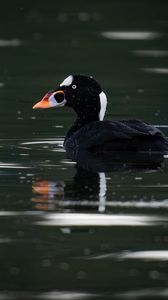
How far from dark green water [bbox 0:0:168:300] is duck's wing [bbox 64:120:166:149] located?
0.92 feet

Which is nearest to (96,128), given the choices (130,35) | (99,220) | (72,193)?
(72,193)

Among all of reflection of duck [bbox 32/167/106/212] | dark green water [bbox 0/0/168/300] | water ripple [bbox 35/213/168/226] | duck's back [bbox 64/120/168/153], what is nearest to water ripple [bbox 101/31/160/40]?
dark green water [bbox 0/0/168/300]

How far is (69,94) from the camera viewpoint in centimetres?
1452

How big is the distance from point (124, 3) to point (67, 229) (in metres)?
23.4

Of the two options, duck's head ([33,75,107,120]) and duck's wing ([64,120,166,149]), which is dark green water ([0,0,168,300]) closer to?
duck's wing ([64,120,166,149])

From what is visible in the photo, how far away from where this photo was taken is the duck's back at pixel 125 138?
12633mm

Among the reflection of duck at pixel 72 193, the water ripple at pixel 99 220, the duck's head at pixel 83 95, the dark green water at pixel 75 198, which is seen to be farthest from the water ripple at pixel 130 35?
the water ripple at pixel 99 220

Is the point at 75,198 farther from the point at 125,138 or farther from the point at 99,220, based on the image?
the point at 125,138

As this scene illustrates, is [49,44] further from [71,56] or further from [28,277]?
[28,277]

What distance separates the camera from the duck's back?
12633 mm

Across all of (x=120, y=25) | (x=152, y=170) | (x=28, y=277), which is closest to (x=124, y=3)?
(x=120, y=25)

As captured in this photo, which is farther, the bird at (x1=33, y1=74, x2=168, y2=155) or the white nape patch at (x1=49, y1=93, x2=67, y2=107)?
the white nape patch at (x1=49, y1=93, x2=67, y2=107)

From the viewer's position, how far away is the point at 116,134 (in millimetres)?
12672

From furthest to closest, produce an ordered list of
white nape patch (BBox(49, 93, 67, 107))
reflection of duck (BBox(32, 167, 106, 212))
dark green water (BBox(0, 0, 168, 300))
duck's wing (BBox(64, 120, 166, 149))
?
white nape patch (BBox(49, 93, 67, 107)) → duck's wing (BBox(64, 120, 166, 149)) → reflection of duck (BBox(32, 167, 106, 212)) → dark green water (BBox(0, 0, 168, 300))
